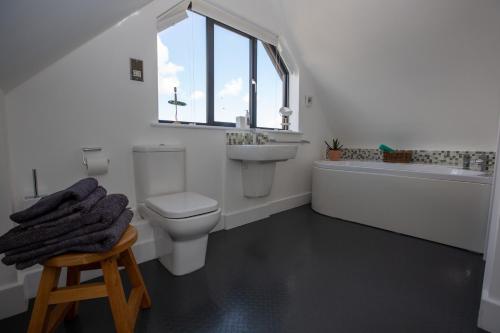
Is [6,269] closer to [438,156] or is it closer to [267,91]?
[267,91]

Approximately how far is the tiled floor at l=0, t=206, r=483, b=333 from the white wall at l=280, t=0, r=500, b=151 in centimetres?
130

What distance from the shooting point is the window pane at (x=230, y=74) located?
226cm

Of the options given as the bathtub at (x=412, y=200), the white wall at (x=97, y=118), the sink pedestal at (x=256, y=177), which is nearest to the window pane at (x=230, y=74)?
the white wall at (x=97, y=118)

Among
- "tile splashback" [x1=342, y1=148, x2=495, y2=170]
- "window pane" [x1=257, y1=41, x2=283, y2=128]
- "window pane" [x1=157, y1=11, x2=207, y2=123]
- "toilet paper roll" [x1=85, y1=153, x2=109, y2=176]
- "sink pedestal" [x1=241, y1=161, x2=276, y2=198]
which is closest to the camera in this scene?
"toilet paper roll" [x1=85, y1=153, x2=109, y2=176]

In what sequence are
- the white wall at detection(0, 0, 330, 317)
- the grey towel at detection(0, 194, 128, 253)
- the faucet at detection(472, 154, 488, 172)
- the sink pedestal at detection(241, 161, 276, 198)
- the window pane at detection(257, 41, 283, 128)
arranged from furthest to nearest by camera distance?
the window pane at detection(257, 41, 283, 128)
the sink pedestal at detection(241, 161, 276, 198)
the faucet at detection(472, 154, 488, 172)
the white wall at detection(0, 0, 330, 317)
the grey towel at detection(0, 194, 128, 253)

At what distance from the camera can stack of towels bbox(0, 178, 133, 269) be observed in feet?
2.61

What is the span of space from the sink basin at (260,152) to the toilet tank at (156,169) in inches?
20.8

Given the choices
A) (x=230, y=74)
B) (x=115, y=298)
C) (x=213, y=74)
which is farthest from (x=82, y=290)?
(x=230, y=74)

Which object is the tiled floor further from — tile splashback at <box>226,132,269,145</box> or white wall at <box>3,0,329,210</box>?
tile splashback at <box>226,132,269,145</box>

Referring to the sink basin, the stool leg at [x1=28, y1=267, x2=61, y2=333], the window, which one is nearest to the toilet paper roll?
the window

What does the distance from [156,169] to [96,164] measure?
1.14 ft

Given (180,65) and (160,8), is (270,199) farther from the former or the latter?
(160,8)

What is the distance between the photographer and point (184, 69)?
2.04 m

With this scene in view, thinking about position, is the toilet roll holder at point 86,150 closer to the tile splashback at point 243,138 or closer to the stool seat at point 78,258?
the stool seat at point 78,258
